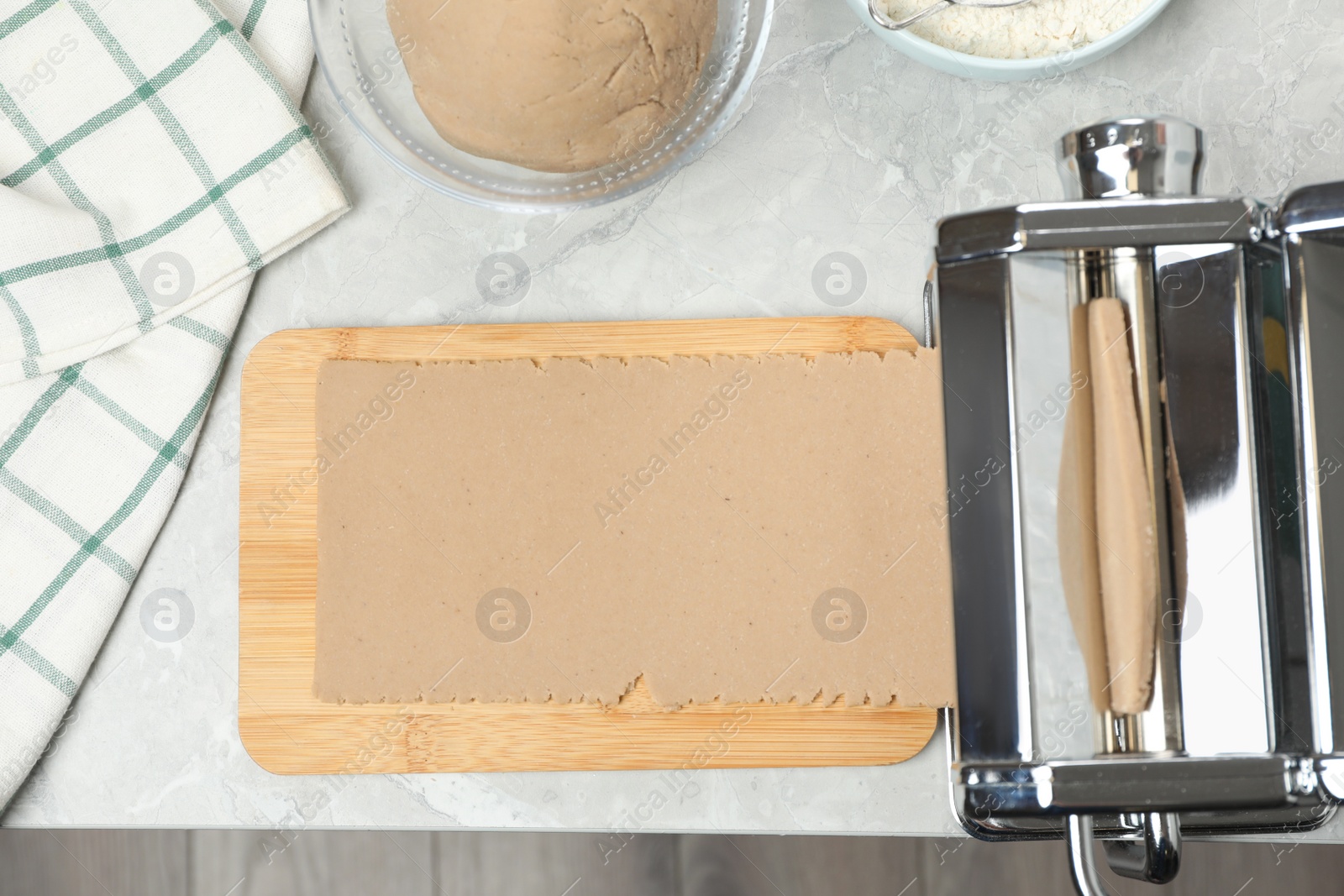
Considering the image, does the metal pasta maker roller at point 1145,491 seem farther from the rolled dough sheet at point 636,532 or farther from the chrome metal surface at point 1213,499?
the rolled dough sheet at point 636,532

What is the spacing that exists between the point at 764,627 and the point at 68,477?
462mm

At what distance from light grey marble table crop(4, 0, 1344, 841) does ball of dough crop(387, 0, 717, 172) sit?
0.37ft

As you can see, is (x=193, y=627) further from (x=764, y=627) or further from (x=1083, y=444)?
(x=1083, y=444)

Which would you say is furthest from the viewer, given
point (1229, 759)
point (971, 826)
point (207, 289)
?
point (207, 289)

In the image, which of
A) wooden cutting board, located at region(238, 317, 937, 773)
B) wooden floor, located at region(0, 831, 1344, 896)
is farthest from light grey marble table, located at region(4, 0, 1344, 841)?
wooden floor, located at region(0, 831, 1344, 896)

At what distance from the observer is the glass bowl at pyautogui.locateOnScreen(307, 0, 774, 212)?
534 millimetres

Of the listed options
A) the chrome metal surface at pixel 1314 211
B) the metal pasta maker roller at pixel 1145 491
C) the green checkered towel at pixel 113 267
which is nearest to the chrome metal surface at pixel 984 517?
the metal pasta maker roller at pixel 1145 491

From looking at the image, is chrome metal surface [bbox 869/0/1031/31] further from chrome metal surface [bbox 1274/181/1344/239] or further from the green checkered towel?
the green checkered towel

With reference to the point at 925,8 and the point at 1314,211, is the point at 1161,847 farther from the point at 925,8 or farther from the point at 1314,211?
the point at 925,8

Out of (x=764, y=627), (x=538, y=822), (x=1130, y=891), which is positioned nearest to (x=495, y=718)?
(x=538, y=822)

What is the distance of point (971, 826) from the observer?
19.6 inches

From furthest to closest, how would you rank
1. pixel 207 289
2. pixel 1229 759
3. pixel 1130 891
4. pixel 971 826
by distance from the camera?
1. pixel 1130 891
2. pixel 207 289
3. pixel 971 826
4. pixel 1229 759

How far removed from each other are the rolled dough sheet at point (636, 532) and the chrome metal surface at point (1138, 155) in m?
0.16

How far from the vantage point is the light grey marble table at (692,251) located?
594 mm
